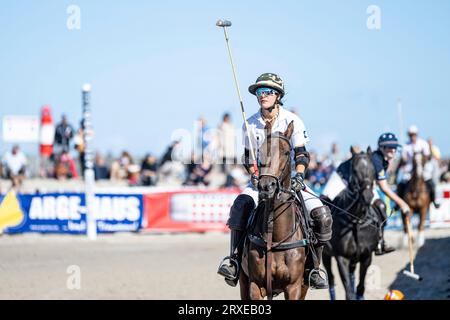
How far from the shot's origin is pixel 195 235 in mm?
22547

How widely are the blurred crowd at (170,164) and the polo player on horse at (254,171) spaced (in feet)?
39.2

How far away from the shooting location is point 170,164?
2603 centimetres

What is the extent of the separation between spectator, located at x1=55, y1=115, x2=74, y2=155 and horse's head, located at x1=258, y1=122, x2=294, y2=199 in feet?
54.7

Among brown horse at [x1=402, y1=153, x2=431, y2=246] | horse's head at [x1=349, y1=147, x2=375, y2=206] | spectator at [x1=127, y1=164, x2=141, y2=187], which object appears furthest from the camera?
spectator at [x1=127, y1=164, x2=141, y2=187]

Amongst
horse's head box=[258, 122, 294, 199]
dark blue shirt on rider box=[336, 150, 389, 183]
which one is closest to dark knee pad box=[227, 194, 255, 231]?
horse's head box=[258, 122, 294, 199]

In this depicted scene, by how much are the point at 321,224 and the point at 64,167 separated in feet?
57.6

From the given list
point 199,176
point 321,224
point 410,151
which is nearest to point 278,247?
point 321,224

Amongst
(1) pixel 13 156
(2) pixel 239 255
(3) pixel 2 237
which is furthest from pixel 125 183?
(2) pixel 239 255

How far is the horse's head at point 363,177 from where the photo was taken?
40.8ft

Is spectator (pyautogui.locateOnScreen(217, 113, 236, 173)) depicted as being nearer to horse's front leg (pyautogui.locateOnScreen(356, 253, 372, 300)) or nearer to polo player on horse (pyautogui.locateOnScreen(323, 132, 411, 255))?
polo player on horse (pyautogui.locateOnScreen(323, 132, 411, 255))

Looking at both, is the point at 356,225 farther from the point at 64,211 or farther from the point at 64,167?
the point at 64,167

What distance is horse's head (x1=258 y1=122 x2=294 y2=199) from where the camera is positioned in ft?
25.5
